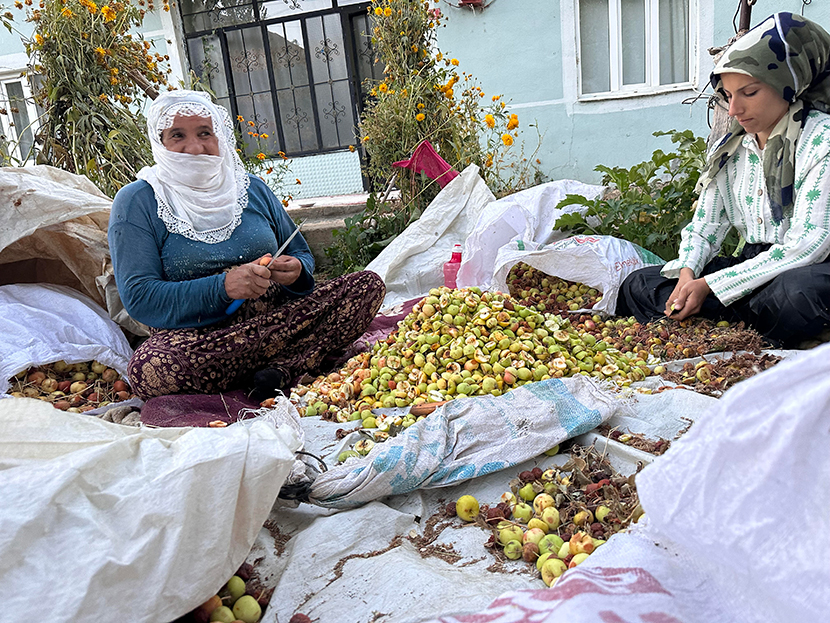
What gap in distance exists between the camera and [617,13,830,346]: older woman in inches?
88.9

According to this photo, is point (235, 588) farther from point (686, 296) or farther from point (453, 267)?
point (453, 267)

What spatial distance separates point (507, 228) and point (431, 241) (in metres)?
0.59

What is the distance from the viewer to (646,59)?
17.1 ft

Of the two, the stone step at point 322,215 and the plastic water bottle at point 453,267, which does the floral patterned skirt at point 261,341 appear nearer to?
the plastic water bottle at point 453,267

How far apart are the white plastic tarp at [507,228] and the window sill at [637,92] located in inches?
82.3

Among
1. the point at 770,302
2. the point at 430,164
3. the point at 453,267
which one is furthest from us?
the point at 430,164

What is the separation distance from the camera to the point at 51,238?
9.74 ft

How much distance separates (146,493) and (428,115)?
12.6 feet

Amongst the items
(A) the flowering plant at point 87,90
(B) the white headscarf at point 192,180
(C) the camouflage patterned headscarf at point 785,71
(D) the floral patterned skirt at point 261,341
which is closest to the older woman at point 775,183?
(C) the camouflage patterned headscarf at point 785,71

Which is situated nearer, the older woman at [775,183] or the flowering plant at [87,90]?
the older woman at [775,183]

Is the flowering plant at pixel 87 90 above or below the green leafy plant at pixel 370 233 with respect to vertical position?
above

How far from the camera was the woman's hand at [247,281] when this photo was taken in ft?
7.97

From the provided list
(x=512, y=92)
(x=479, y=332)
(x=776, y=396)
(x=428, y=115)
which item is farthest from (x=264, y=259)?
(x=512, y=92)

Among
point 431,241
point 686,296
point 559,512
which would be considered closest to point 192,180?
point 431,241
